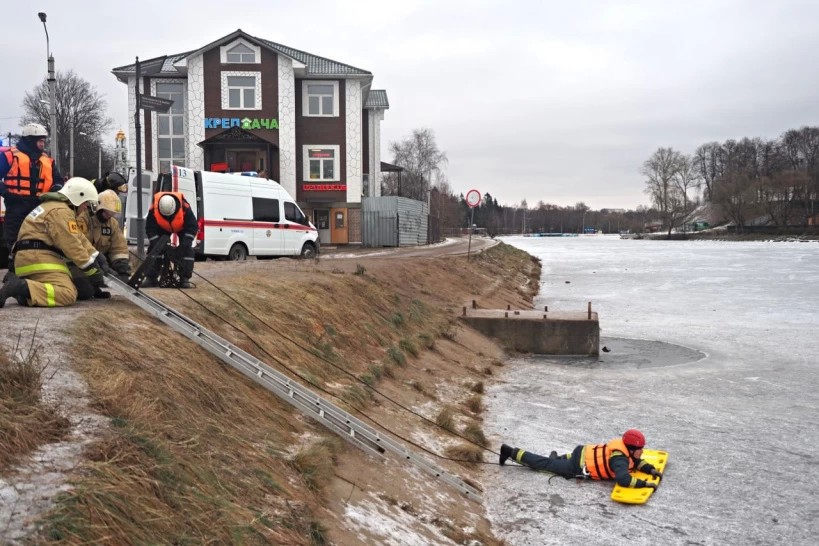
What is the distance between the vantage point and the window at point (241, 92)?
127 feet

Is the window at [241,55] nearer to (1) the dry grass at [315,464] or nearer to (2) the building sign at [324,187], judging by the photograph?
(2) the building sign at [324,187]

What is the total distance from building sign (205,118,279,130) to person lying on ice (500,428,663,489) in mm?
31944

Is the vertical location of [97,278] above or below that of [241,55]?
below

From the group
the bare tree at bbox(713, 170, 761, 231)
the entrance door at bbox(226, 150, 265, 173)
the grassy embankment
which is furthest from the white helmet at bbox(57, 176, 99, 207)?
the bare tree at bbox(713, 170, 761, 231)

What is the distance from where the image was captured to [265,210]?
74.1 ft

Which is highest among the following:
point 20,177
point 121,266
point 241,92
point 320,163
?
point 241,92

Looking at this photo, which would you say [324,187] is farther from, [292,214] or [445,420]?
[445,420]

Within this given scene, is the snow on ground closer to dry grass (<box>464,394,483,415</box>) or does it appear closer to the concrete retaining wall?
dry grass (<box>464,394,483,415</box>)

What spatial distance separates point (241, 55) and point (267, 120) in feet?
11.8

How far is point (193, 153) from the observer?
38969 millimetres

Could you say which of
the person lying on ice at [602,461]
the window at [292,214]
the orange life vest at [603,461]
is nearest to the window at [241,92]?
the window at [292,214]

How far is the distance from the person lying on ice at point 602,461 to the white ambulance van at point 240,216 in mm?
13440

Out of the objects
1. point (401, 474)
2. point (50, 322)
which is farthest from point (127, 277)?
point (401, 474)

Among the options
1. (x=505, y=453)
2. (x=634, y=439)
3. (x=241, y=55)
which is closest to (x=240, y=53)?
(x=241, y=55)
